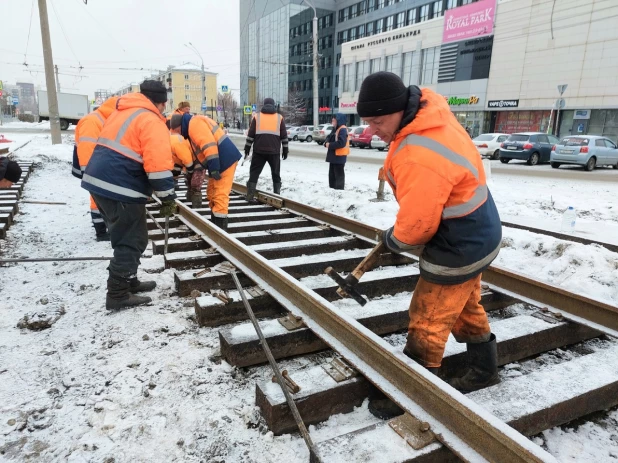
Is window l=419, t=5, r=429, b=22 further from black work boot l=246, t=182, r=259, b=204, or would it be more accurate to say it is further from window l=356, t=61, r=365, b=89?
black work boot l=246, t=182, r=259, b=204

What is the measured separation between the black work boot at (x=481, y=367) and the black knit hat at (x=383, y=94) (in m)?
1.39

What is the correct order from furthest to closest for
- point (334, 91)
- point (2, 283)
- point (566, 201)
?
point (334, 91)
point (566, 201)
point (2, 283)

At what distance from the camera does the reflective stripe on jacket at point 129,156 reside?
351 cm

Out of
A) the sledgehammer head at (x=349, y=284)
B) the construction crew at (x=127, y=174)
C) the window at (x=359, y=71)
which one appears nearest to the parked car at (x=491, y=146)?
the construction crew at (x=127, y=174)

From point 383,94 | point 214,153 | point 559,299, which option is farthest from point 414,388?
point 214,153

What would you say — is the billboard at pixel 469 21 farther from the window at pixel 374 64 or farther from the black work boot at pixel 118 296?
the black work boot at pixel 118 296

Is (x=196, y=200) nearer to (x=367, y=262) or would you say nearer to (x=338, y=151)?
(x=338, y=151)

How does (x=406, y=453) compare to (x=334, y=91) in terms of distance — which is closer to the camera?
(x=406, y=453)

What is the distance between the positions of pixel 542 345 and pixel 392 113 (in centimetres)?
193

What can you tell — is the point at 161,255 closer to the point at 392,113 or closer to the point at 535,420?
the point at 392,113

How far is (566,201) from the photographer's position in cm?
915

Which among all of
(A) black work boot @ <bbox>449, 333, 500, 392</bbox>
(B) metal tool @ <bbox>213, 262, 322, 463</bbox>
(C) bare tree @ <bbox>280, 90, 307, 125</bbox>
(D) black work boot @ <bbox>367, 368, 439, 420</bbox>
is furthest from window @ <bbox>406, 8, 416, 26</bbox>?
(D) black work boot @ <bbox>367, 368, 439, 420</bbox>

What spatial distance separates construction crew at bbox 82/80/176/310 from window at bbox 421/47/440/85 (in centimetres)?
4423

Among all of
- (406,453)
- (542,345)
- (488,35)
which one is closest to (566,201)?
(542,345)
